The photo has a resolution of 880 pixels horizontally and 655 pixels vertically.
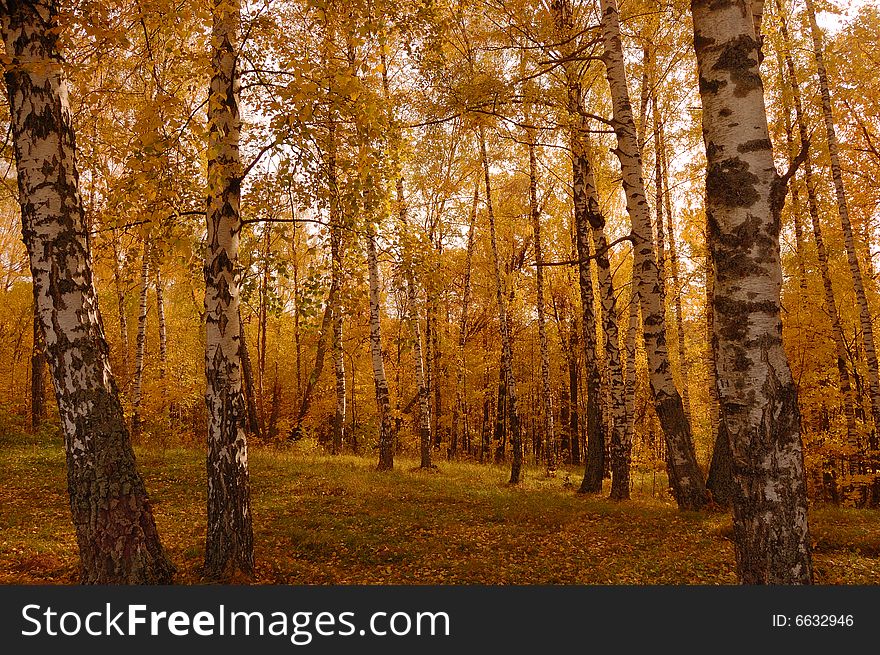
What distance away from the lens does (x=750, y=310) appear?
10.6 ft

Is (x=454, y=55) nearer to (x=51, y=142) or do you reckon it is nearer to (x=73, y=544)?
(x=51, y=142)

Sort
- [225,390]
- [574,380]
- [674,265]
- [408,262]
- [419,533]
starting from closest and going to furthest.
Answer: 1. [225,390]
2. [408,262]
3. [419,533]
4. [674,265]
5. [574,380]

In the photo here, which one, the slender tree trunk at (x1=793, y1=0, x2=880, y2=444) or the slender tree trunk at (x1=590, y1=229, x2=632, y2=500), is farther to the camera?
the slender tree trunk at (x1=793, y1=0, x2=880, y2=444)

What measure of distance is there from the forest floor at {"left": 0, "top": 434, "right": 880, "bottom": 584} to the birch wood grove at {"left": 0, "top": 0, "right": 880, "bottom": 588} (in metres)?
0.07

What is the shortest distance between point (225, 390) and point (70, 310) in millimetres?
1665

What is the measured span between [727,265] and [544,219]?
16.8 m

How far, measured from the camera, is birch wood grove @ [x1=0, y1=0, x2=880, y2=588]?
341 cm

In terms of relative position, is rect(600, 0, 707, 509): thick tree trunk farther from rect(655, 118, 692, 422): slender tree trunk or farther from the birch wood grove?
rect(655, 118, 692, 422): slender tree trunk

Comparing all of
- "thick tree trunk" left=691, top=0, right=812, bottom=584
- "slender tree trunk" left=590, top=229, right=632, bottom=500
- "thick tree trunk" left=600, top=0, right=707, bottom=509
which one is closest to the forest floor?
"slender tree trunk" left=590, top=229, right=632, bottom=500

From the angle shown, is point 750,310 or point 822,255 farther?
point 822,255

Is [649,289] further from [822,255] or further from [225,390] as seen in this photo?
[822,255]

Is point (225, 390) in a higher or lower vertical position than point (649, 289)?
lower

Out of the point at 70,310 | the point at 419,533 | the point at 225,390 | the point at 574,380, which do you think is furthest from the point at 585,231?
the point at 574,380

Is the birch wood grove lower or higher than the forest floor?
higher
